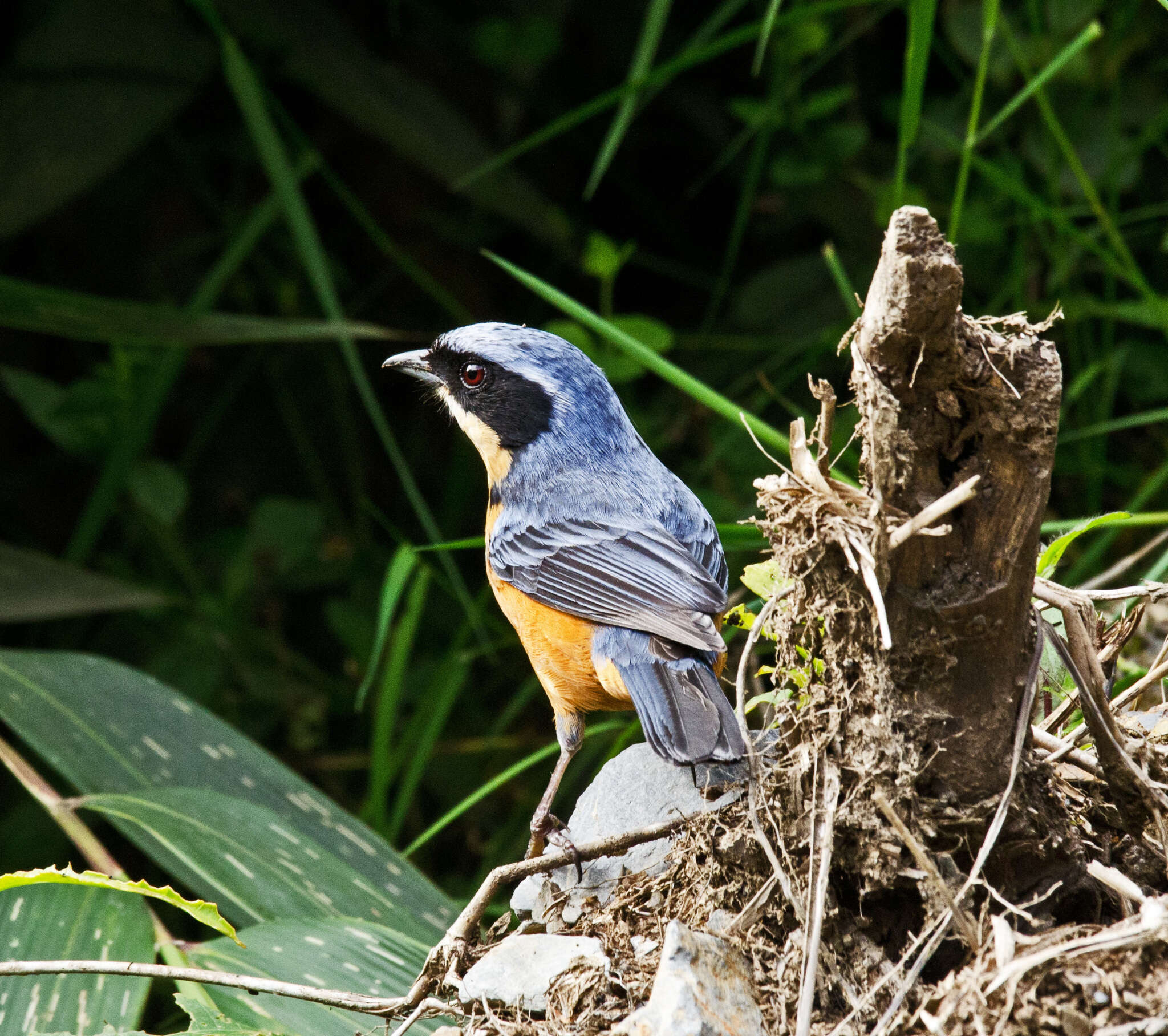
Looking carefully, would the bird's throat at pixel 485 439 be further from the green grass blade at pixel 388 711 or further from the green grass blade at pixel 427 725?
the green grass blade at pixel 427 725

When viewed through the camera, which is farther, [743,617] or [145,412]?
[145,412]

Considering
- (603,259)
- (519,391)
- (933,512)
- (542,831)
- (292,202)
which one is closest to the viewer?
(933,512)

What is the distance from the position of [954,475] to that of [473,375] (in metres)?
1.95

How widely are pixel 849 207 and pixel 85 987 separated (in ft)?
13.6

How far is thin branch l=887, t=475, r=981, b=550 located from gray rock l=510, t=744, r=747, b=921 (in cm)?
63

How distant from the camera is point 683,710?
2.41 metres

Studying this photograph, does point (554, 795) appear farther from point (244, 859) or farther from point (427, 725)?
point (427, 725)

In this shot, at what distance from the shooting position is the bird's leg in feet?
9.15

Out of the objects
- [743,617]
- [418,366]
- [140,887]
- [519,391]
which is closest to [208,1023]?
[140,887]

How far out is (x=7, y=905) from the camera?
2.68 m

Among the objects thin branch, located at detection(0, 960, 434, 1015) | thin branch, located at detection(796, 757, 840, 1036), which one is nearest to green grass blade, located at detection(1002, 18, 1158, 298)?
thin branch, located at detection(796, 757, 840, 1036)

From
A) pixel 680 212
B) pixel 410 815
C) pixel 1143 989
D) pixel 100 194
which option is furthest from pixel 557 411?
pixel 100 194

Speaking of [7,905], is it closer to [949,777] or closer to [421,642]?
[949,777]

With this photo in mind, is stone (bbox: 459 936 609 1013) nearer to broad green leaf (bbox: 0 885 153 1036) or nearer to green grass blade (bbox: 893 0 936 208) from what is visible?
broad green leaf (bbox: 0 885 153 1036)
